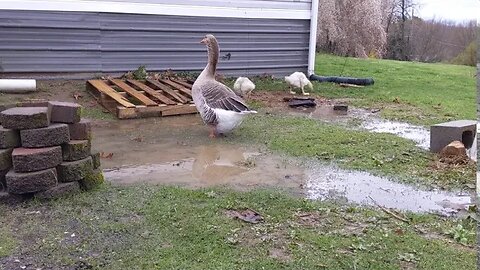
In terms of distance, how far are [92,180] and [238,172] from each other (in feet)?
4.36

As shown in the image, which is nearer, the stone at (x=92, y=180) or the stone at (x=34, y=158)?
the stone at (x=34, y=158)

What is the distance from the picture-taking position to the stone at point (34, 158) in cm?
360

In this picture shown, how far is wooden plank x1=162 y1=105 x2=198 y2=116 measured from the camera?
24.0 feet

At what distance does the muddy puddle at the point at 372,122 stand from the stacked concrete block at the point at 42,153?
148 inches

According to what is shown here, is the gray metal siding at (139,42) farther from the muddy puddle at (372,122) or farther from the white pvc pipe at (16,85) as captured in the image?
the muddy puddle at (372,122)

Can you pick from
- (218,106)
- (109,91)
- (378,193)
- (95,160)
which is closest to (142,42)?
(109,91)

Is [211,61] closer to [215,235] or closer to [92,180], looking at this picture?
[92,180]

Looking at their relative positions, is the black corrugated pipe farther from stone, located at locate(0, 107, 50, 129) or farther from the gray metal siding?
stone, located at locate(0, 107, 50, 129)

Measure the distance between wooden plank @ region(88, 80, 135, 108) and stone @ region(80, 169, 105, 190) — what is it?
3134 mm

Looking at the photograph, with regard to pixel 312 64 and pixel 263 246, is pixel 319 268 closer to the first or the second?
pixel 263 246

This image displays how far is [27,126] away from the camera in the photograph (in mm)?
3699

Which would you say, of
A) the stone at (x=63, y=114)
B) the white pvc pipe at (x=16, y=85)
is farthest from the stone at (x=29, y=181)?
Answer: the white pvc pipe at (x=16, y=85)

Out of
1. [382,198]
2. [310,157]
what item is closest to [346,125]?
[310,157]

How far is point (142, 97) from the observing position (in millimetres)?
7594
